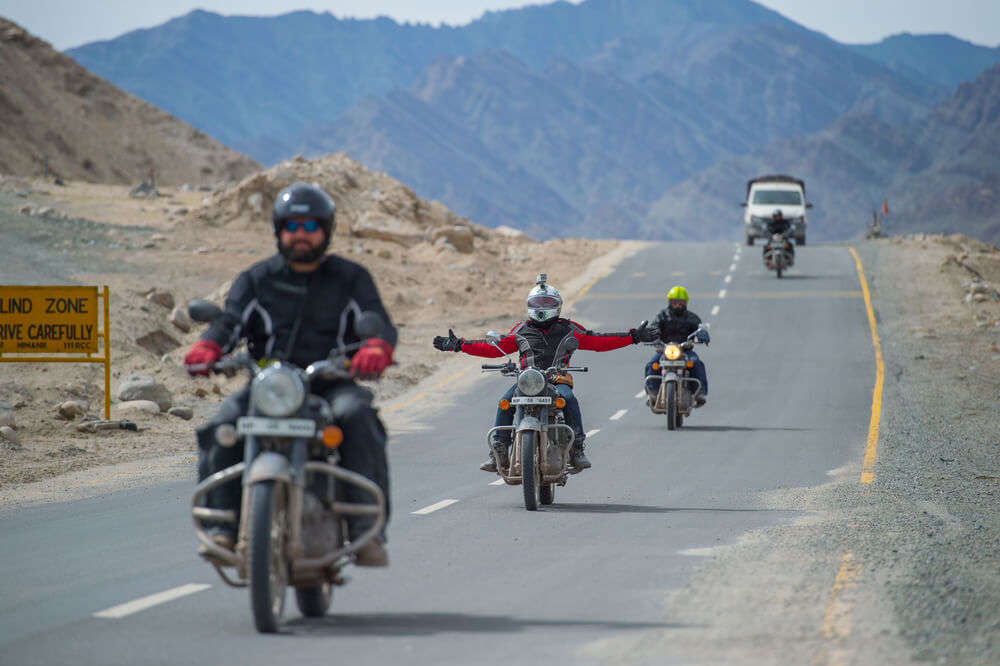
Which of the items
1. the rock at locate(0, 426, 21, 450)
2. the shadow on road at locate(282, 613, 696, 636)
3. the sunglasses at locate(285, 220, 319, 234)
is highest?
the sunglasses at locate(285, 220, 319, 234)

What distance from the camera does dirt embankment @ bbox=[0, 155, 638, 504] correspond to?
1912cm

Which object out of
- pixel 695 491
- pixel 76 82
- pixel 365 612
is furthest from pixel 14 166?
pixel 365 612

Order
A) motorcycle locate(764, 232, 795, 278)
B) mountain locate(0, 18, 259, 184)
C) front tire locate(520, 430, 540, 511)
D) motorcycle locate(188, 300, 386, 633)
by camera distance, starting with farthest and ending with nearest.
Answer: mountain locate(0, 18, 259, 184), motorcycle locate(764, 232, 795, 278), front tire locate(520, 430, 540, 511), motorcycle locate(188, 300, 386, 633)

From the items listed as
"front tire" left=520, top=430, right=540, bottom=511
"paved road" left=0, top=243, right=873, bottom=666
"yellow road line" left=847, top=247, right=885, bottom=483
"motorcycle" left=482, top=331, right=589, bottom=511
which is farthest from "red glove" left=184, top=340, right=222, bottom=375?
"yellow road line" left=847, top=247, right=885, bottom=483

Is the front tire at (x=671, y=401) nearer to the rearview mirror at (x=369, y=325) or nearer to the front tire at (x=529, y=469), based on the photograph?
the front tire at (x=529, y=469)

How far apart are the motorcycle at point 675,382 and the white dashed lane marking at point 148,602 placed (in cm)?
1304

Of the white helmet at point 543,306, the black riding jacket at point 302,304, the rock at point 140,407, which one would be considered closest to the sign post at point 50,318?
the rock at point 140,407

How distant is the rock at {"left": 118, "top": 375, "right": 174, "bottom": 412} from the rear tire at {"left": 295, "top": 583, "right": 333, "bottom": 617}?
1551 centimetres

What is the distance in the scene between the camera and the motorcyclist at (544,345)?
512 inches

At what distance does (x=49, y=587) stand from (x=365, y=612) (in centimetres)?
214

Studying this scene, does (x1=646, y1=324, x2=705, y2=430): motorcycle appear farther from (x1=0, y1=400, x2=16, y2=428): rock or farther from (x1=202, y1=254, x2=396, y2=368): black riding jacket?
(x1=202, y1=254, x2=396, y2=368): black riding jacket

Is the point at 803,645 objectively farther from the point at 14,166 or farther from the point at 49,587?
the point at 14,166

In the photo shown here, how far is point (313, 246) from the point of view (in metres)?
7.41

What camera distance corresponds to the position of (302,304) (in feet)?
24.5
